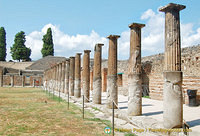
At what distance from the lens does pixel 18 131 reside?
5895 mm

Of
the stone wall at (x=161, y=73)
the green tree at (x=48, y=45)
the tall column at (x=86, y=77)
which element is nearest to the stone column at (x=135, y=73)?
the stone wall at (x=161, y=73)

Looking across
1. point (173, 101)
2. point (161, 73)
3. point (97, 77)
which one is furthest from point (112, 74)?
point (161, 73)

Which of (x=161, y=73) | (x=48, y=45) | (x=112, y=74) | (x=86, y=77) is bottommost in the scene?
(x=86, y=77)

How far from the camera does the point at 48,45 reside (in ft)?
193

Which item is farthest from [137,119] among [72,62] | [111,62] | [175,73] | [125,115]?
[72,62]

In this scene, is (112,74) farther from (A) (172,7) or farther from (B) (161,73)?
(B) (161,73)

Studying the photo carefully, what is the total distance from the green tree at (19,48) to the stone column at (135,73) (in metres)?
55.6

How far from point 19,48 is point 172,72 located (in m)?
57.9

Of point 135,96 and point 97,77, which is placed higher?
point 97,77

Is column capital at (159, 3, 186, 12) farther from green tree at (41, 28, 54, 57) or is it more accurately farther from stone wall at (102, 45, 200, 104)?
green tree at (41, 28, 54, 57)

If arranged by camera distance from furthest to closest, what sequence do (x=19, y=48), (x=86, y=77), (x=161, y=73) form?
(x=19, y=48)
(x=161, y=73)
(x=86, y=77)

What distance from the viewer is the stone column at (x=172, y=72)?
5.45 meters

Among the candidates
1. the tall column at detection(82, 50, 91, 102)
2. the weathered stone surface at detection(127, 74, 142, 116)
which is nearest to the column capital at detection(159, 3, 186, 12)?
the weathered stone surface at detection(127, 74, 142, 116)

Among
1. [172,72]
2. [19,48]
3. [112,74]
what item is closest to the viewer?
[172,72]
